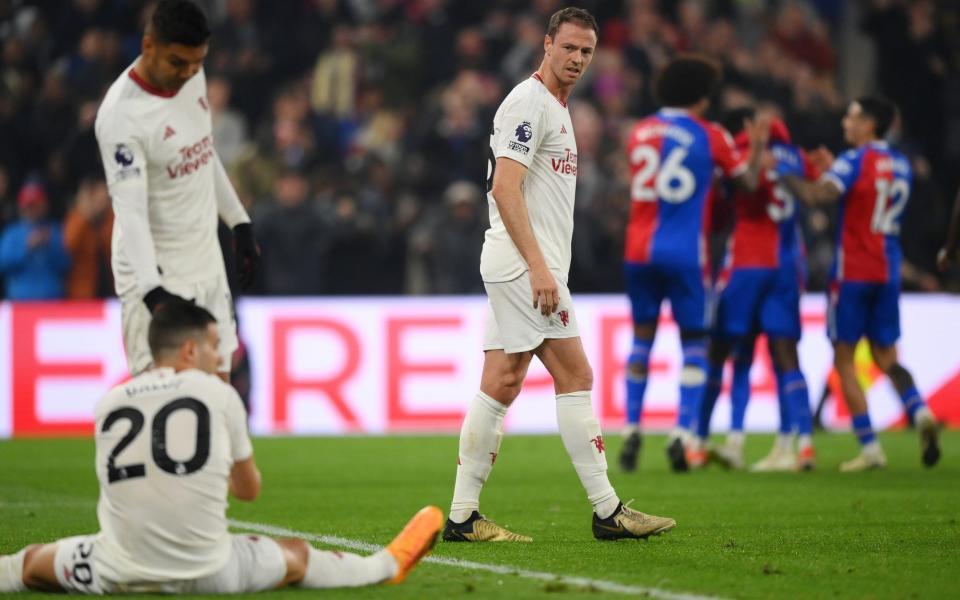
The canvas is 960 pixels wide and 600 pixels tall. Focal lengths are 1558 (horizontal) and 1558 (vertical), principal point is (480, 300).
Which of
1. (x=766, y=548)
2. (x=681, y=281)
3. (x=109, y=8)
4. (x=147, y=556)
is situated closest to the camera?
(x=147, y=556)

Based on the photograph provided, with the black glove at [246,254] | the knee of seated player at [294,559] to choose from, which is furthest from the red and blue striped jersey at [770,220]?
the knee of seated player at [294,559]

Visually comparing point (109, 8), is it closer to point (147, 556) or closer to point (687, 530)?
point (687, 530)

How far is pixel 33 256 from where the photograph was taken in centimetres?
1518

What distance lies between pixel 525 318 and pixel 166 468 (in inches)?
Result: 80.7

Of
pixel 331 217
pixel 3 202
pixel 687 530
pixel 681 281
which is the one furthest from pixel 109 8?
pixel 687 530

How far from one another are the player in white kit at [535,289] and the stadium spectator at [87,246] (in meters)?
9.51

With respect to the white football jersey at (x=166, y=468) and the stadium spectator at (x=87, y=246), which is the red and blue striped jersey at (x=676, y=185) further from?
the stadium spectator at (x=87, y=246)

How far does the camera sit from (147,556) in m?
4.88

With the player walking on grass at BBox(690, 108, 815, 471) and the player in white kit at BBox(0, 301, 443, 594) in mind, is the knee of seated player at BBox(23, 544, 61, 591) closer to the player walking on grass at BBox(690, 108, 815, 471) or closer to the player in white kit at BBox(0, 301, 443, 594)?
the player in white kit at BBox(0, 301, 443, 594)

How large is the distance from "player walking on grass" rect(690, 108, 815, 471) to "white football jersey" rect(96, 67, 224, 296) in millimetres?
5703

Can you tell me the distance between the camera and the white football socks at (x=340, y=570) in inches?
203

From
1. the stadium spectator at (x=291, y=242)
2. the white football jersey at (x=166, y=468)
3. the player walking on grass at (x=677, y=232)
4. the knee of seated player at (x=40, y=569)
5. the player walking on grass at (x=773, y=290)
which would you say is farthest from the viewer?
the stadium spectator at (x=291, y=242)

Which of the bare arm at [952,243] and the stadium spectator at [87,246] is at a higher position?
the bare arm at [952,243]

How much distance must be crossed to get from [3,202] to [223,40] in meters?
3.44
